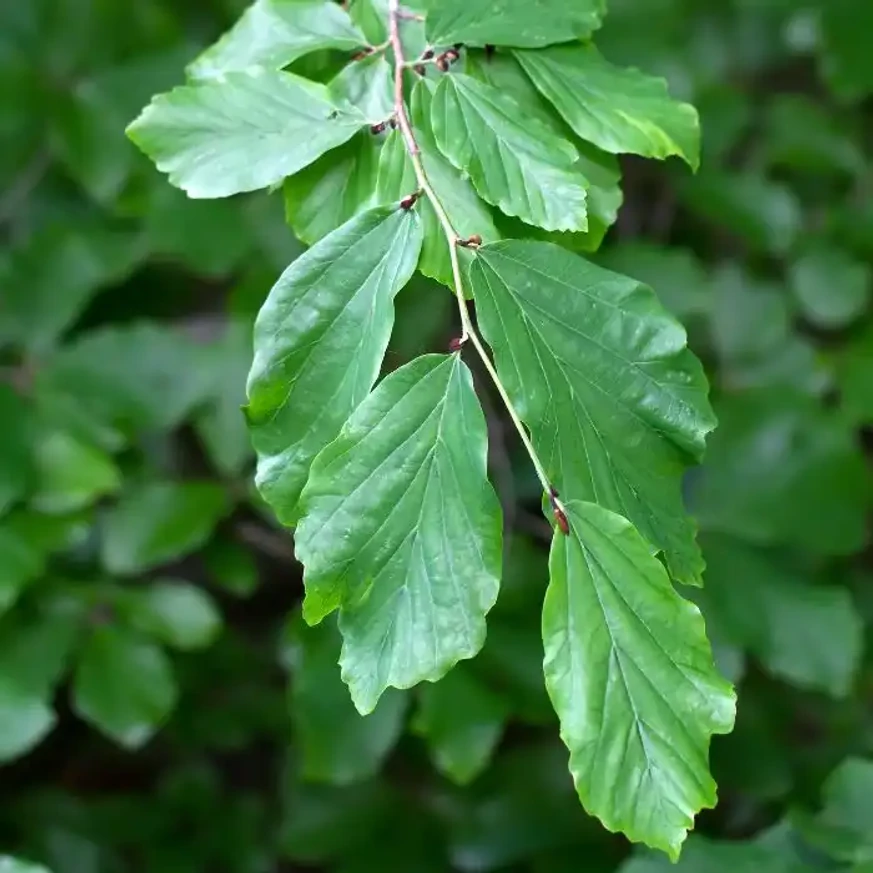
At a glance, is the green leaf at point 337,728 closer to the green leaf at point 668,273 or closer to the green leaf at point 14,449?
the green leaf at point 14,449

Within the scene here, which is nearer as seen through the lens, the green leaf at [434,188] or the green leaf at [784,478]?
the green leaf at [434,188]

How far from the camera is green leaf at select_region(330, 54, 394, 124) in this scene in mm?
551

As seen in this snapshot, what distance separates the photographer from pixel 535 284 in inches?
18.9

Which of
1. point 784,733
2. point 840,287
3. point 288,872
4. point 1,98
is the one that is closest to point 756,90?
point 840,287

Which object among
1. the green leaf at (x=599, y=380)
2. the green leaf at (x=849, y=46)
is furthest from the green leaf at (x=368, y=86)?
the green leaf at (x=849, y=46)

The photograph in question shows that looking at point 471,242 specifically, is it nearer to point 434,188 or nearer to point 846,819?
point 434,188

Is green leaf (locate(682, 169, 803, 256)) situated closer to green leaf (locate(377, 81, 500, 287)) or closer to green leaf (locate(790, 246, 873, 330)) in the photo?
green leaf (locate(790, 246, 873, 330))

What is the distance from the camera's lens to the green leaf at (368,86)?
55cm

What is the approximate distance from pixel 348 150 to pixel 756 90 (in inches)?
38.1

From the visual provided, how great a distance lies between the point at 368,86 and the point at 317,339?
17cm

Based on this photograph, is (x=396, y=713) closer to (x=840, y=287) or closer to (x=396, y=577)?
(x=396, y=577)

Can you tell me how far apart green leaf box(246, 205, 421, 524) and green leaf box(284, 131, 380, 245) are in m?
0.07

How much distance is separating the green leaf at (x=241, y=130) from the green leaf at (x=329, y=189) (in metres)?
0.02

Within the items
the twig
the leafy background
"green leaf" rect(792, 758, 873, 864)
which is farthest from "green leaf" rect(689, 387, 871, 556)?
the twig
